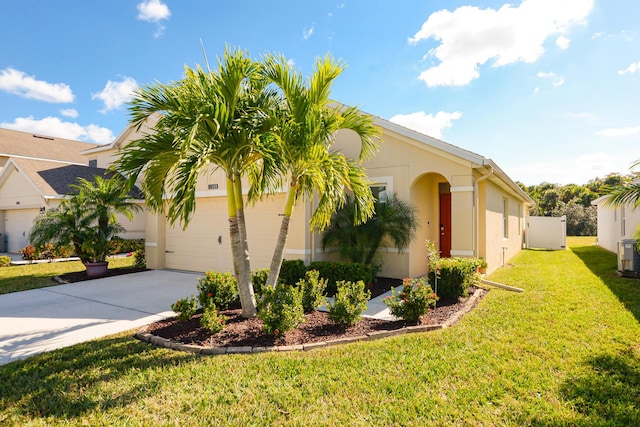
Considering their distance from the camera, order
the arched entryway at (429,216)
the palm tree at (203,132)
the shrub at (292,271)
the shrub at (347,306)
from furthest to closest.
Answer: the arched entryway at (429,216), the shrub at (292,271), the shrub at (347,306), the palm tree at (203,132)

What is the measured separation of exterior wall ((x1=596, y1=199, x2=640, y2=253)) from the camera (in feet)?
46.8

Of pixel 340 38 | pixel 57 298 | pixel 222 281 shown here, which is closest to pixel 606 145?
pixel 340 38

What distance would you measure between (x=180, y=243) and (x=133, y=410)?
31.6ft

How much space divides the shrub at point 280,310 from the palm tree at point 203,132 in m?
0.90

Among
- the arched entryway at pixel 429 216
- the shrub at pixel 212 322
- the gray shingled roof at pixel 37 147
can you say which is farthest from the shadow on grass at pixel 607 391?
the gray shingled roof at pixel 37 147

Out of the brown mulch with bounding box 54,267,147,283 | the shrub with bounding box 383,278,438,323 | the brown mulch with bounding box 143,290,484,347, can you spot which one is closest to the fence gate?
the brown mulch with bounding box 143,290,484,347

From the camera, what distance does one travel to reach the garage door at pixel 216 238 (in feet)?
33.7

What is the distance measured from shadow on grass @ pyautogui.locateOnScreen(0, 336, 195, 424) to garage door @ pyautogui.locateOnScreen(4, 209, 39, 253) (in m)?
16.3

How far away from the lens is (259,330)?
5.41m

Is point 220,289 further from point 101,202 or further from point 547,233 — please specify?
point 547,233

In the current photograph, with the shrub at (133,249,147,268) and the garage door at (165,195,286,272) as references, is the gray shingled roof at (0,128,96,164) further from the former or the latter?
the garage door at (165,195,286,272)

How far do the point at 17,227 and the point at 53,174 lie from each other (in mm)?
3459

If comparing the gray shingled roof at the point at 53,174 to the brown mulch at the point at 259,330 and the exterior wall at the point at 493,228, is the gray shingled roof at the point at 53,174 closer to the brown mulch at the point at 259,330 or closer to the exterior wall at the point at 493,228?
the brown mulch at the point at 259,330

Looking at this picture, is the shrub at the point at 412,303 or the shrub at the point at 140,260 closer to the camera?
the shrub at the point at 412,303
